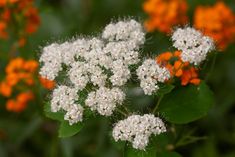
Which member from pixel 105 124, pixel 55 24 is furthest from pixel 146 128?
pixel 55 24

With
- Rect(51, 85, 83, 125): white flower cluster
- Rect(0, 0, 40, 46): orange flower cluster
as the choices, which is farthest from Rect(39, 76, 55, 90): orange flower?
Rect(51, 85, 83, 125): white flower cluster

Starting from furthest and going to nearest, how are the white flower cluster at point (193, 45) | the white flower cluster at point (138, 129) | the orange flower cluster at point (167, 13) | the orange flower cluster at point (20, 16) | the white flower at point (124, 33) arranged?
the orange flower cluster at point (167, 13), the orange flower cluster at point (20, 16), the white flower at point (124, 33), the white flower cluster at point (193, 45), the white flower cluster at point (138, 129)

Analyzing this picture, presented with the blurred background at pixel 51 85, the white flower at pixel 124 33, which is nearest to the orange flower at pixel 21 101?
the blurred background at pixel 51 85

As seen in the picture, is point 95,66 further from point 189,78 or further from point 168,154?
point 168,154

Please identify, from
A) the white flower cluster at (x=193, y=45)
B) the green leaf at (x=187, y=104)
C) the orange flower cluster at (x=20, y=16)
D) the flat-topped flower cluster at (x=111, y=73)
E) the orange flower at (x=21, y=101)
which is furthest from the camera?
the orange flower at (x=21, y=101)

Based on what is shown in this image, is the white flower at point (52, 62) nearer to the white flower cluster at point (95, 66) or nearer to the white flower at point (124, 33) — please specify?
the white flower cluster at point (95, 66)

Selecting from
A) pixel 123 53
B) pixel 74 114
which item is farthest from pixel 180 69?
pixel 74 114

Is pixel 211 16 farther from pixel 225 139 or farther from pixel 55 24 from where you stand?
pixel 55 24

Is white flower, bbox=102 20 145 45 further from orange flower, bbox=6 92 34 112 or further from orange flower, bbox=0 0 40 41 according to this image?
orange flower, bbox=6 92 34 112
